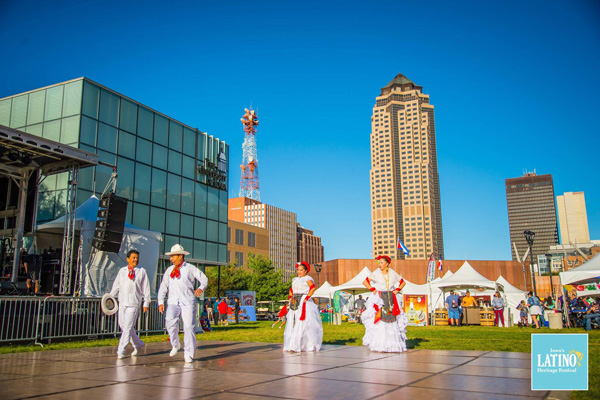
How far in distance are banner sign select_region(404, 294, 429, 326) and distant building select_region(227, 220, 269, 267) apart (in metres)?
82.5

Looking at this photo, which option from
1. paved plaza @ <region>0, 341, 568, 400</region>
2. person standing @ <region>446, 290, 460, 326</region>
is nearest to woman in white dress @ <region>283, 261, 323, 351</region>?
paved plaza @ <region>0, 341, 568, 400</region>

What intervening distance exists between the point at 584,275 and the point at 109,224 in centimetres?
1832

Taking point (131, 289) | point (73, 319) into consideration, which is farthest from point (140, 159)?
point (131, 289)

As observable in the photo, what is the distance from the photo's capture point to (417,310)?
83.8ft

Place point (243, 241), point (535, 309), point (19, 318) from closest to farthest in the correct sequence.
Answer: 1. point (19, 318)
2. point (535, 309)
3. point (243, 241)

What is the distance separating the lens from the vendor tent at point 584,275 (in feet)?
63.6

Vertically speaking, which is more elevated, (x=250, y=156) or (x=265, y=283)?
(x=250, y=156)

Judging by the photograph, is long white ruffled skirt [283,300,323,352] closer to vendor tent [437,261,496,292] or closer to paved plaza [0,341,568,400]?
paved plaza [0,341,568,400]

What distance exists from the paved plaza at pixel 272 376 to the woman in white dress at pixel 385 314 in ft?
1.37

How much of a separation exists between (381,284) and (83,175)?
22.9 m

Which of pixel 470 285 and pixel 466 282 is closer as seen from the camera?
pixel 466 282

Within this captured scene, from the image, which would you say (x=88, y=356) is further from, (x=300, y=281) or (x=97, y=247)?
(x=97, y=247)

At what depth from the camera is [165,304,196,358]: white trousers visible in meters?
7.34

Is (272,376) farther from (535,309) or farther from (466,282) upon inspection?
(466,282)
